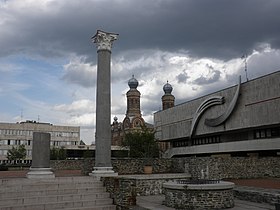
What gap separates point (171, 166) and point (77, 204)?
1220 centimetres

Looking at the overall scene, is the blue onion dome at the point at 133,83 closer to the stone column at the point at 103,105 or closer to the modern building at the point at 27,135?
the modern building at the point at 27,135

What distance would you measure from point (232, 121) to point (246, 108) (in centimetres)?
346

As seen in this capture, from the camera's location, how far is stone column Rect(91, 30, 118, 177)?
65.4 feet

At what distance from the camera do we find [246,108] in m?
40.9

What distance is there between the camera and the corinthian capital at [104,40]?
21.2 m

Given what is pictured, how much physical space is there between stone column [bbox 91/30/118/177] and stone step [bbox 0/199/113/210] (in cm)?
354

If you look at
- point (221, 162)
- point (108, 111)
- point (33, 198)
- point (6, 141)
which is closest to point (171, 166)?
point (221, 162)

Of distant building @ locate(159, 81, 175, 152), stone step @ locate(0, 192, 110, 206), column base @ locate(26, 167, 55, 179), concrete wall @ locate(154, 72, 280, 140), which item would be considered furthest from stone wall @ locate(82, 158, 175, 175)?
distant building @ locate(159, 81, 175, 152)

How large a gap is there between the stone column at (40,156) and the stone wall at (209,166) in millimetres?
4067

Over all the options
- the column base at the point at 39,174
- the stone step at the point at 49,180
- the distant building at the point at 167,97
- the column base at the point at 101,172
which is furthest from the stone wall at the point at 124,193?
the distant building at the point at 167,97

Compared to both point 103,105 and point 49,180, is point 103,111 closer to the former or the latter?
point 103,105

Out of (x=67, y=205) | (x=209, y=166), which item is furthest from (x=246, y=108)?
(x=67, y=205)

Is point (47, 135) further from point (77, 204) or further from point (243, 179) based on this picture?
point (243, 179)

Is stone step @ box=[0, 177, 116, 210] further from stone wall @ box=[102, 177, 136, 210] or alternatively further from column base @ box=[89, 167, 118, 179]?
column base @ box=[89, 167, 118, 179]
